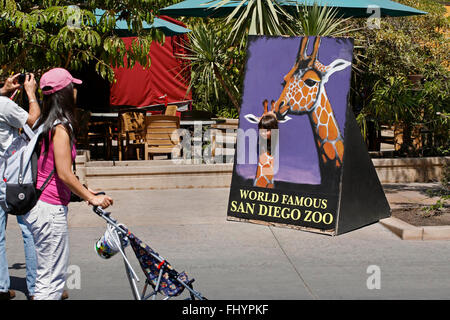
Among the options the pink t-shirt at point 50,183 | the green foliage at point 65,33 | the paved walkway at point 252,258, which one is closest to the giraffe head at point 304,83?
the paved walkway at point 252,258

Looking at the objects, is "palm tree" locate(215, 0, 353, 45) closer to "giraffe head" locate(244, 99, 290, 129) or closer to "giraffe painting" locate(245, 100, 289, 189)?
"giraffe head" locate(244, 99, 290, 129)

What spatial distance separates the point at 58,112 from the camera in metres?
4.20

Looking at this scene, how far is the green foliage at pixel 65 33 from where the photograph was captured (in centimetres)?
935

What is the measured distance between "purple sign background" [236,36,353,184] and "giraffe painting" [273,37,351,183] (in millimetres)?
53

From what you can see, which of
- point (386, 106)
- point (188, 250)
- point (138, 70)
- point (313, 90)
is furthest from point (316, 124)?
point (138, 70)

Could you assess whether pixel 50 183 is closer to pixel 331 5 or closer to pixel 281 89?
pixel 281 89

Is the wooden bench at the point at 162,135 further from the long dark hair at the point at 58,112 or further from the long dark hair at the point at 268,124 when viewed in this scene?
the long dark hair at the point at 58,112

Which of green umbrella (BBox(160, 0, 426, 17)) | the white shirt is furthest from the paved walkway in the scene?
green umbrella (BBox(160, 0, 426, 17))

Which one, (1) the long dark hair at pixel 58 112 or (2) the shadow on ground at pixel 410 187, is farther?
(2) the shadow on ground at pixel 410 187

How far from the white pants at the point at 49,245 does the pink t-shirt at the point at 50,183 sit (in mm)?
45

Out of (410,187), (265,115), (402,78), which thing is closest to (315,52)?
(265,115)

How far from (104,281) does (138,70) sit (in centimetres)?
1163

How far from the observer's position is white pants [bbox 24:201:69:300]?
162 inches
